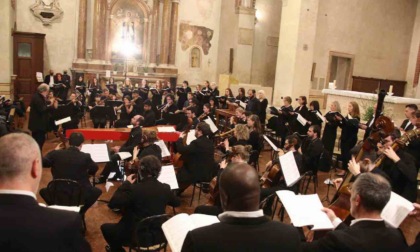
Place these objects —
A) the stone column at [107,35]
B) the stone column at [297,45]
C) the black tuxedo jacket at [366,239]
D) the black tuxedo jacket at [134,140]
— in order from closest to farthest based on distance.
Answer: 1. the black tuxedo jacket at [366,239]
2. the black tuxedo jacket at [134,140]
3. the stone column at [297,45]
4. the stone column at [107,35]

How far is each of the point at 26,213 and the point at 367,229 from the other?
1.97 metres

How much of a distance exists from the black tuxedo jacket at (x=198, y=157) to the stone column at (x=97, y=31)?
13.7m

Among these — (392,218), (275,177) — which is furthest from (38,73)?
(392,218)

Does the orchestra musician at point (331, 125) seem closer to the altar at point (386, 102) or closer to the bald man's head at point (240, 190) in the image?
the altar at point (386, 102)

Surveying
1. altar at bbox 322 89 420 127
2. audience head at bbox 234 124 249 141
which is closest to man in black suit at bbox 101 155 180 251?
audience head at bbox 234 124 249 141

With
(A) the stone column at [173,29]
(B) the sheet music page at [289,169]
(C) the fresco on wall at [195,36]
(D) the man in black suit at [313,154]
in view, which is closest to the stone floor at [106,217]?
(D) the man in black suit at [313,154]

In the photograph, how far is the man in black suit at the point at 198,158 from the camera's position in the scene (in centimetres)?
671

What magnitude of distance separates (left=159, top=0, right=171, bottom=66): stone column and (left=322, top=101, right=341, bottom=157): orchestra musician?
1225 cm

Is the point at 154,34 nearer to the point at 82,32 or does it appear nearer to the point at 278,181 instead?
the point at 82,32

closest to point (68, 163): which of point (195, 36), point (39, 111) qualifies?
point (39, 111)

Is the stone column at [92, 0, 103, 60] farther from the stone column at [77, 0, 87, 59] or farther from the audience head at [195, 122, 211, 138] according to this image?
the audience head at [195, 122, 211, 138]

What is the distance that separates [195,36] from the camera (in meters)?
21.0

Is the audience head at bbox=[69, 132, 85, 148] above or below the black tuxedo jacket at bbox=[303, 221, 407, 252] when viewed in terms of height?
below

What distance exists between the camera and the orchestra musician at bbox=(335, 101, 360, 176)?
8977mm
